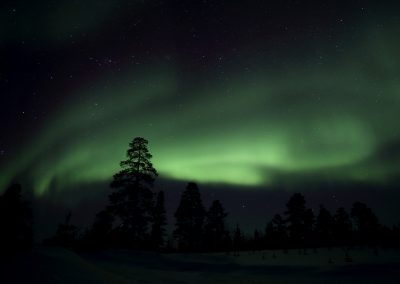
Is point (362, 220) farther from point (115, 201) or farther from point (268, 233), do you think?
point (115, 201)

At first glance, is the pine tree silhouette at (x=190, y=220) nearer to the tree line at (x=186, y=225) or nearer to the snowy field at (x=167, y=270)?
the tree line at (x=186, y=225)

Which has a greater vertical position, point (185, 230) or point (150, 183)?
point (150, 183)

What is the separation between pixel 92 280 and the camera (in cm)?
715

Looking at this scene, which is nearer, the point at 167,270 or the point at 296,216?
the point at 167,270

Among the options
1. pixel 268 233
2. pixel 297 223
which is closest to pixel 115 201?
pixel 297 223

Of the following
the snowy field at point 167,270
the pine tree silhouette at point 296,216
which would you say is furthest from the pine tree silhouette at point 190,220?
the snowy field at point 167,270

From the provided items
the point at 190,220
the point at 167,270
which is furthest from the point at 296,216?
the point at 167,270

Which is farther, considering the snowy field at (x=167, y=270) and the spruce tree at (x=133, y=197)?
the spruce tree at (x=133, y=197)

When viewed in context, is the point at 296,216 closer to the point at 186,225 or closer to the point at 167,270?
the point at 186,225

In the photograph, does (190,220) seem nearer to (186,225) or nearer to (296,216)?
(186,225)

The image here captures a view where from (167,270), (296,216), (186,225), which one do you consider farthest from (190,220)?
(167,270)

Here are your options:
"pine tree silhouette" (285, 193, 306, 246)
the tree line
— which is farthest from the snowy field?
"pine tree silhouette" (285, 193, 306, 246)

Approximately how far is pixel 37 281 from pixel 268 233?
50.9 m

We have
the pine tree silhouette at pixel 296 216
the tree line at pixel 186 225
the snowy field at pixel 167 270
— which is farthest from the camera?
the pine tree silhouette at pixel 296 216
